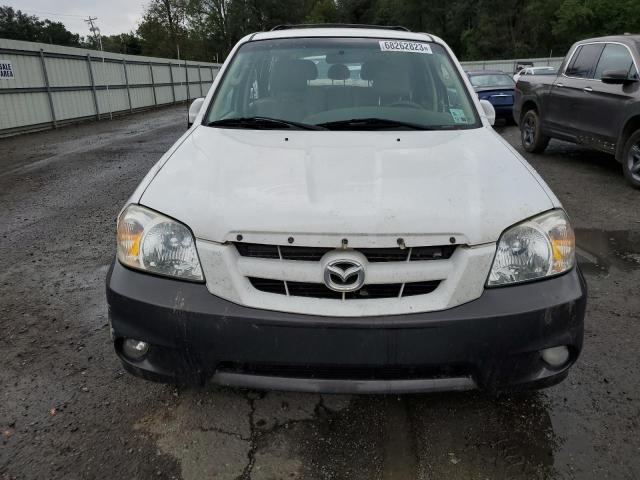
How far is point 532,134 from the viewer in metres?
9.09

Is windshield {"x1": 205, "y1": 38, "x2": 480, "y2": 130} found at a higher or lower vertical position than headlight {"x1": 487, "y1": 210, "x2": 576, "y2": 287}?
higher

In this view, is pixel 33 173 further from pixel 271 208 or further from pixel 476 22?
pixel 476 22

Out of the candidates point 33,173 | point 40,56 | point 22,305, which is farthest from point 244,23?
point 22,305

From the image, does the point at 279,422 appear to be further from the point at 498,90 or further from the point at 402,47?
the point at 498,90

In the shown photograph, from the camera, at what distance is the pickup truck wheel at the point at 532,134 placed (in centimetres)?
879

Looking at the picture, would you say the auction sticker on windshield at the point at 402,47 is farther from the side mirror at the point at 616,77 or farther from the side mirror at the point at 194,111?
the side mirror at the point at 616,77

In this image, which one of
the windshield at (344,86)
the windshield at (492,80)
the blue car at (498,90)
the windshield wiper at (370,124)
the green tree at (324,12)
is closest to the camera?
the windshield wiper at (370,124)

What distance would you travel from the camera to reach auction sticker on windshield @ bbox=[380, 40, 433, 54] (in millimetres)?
3318

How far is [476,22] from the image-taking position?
2554 inches

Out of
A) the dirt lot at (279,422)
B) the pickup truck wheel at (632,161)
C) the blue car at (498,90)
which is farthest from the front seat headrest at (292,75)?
the blue car at (498,90)

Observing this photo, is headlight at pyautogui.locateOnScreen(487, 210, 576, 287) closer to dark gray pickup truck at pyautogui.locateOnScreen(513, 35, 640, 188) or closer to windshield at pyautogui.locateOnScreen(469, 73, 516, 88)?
dark gray pickup truck at pyautogui.locateOnScreen(513, 35, 640, 188)

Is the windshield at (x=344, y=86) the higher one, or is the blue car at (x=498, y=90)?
the windshield at (x=344, y=86)

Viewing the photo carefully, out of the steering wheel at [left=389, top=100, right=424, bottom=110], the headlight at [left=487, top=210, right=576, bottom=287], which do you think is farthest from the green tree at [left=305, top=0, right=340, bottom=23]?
the headlight at [left=487, top=210, right=576, bottom=287]

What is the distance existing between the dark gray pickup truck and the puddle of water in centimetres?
204
